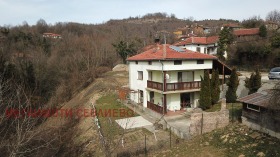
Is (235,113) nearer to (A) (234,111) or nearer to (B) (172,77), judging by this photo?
(A) (234,111)

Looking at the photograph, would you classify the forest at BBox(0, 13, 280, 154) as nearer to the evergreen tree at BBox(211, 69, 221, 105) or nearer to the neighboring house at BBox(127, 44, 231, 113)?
the neighboring house at BBox(127, 44, 231, 113)

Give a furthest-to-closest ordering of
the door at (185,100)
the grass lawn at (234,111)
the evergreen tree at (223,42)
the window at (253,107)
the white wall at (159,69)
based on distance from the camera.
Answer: the evergreen tree at (223,42)
the door at (185,100)
the white wall at (159,69)
the grass lawn at (234,111)
the window at (253,107)

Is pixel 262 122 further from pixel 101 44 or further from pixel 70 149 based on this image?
pixel 101 44

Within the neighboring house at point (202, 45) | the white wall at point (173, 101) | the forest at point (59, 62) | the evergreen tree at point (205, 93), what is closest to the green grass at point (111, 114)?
the white wall at point (173, 101)

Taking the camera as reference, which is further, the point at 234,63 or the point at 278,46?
the point at 234,63

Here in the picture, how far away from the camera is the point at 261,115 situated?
621 inches

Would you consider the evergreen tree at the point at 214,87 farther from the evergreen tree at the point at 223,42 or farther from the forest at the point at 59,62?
the evergreen tree at the point at 223,42

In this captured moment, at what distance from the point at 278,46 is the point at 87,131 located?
1207 inches

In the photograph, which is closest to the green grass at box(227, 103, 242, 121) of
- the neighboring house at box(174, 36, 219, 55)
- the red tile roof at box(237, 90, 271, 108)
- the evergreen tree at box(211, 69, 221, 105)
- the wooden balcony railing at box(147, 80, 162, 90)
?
the red tile roof at box(237, 90, 271, 108)

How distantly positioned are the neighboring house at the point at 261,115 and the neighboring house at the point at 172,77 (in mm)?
6857

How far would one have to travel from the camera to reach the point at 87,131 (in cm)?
2208

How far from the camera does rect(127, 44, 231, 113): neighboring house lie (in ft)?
74.5

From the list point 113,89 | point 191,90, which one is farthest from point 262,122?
point 113,89

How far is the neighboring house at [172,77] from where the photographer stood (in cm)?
2272
